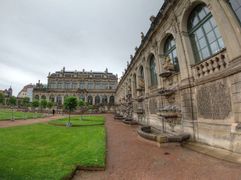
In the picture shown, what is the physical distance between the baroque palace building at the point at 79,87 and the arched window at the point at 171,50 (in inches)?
2213

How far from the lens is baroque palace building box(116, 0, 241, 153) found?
17.2 feet

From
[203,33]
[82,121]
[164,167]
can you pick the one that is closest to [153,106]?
[203,33]

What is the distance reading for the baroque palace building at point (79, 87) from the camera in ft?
221

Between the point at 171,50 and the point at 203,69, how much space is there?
4.29m

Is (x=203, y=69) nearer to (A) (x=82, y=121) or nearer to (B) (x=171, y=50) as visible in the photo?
(B) (x=171, y=50)

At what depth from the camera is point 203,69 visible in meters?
6.86

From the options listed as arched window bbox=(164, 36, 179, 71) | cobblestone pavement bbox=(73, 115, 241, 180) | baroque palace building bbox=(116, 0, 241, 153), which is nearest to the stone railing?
baroque palace building bbox=(116, 0, 241, 153)

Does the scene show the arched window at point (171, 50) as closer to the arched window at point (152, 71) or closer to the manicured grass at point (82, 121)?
the arched window at point (152, 71)

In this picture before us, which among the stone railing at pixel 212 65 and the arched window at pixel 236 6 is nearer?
the arched window at pixel 236 6

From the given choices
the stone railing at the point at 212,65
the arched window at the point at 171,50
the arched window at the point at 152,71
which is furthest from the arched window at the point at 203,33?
the arched window at the point at 152,71

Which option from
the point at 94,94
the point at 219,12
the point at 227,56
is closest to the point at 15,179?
the point at 227,56

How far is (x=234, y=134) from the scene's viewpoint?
495 cm

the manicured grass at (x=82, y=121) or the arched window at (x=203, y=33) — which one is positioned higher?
the arched window at (x=203, y=33)

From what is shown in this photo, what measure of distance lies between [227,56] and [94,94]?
6809cm
